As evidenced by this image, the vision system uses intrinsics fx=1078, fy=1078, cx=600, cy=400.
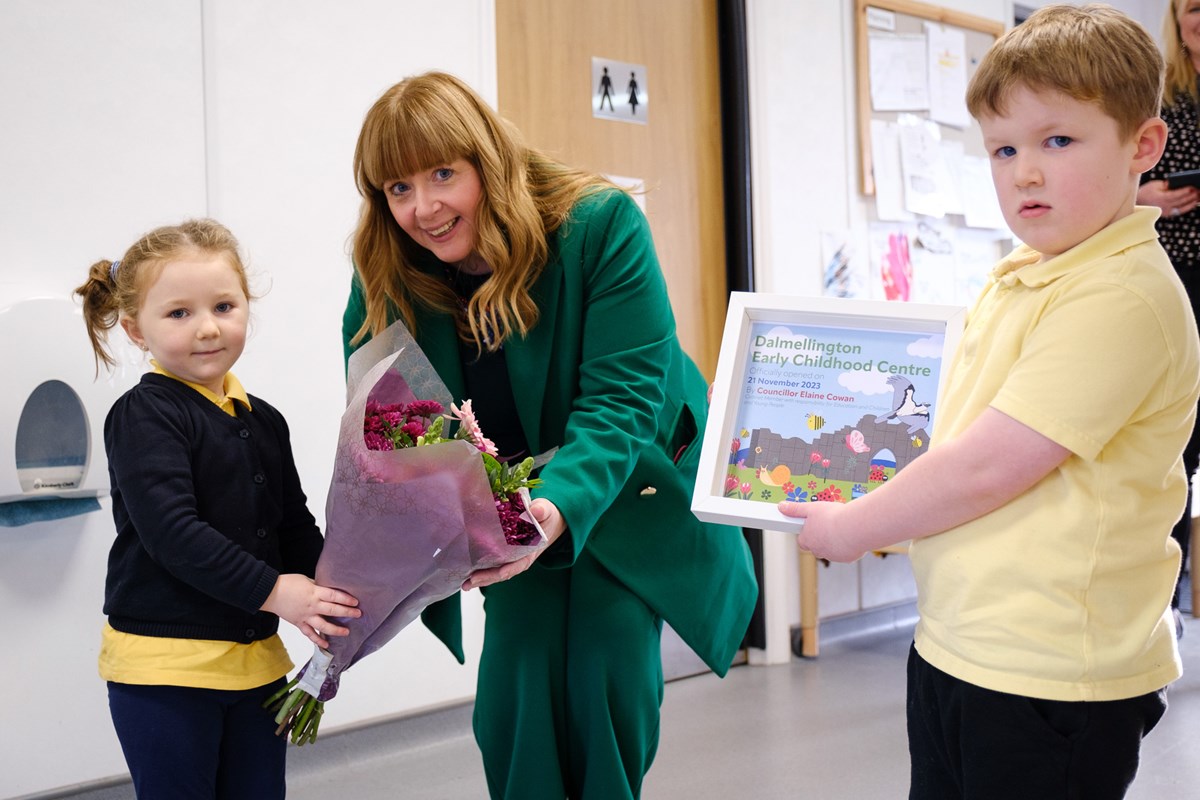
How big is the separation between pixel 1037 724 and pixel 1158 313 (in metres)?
0.38

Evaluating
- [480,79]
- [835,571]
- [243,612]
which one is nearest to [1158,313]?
[243,612]

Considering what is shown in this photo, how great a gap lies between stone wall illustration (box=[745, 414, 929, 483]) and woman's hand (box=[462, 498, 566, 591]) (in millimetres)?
255

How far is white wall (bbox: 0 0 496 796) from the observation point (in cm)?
209

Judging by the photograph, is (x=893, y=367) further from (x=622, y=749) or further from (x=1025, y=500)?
(x=622, y=749)

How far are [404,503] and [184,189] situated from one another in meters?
1.39

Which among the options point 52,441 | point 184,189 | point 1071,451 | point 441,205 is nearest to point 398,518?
point 441,205

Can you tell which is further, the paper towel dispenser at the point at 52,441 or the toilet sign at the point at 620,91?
the toilet sign at the point at 620,91

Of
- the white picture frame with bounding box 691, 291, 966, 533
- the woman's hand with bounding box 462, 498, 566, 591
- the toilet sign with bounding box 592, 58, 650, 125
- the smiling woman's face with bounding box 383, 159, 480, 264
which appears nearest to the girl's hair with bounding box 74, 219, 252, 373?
the smiling woman's face with bounding box 383, 159, 480, 264

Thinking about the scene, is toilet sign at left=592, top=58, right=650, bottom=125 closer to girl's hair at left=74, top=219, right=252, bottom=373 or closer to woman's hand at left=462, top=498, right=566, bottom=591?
girl's hair at left=74, top=219, right=252, bottom=373

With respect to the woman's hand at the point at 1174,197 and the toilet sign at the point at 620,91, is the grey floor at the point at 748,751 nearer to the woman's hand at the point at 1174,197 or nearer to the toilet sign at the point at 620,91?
the woman's hand at the point at 1174,197

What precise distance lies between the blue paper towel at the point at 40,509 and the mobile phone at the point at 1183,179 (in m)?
2.28

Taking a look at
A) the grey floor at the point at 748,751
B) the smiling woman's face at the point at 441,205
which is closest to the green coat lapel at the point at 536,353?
the smiling woman's face at the point at 441,205

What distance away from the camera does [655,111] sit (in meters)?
3.20

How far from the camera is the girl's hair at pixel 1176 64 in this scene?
→ 2289 mm
